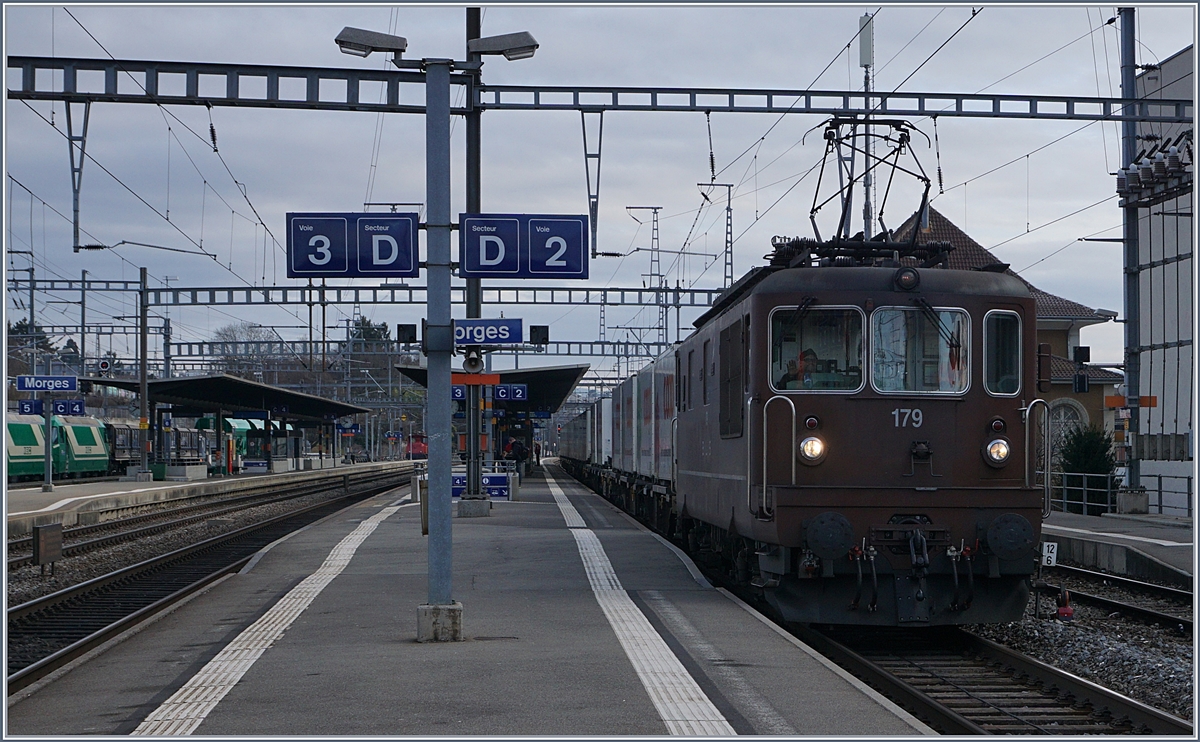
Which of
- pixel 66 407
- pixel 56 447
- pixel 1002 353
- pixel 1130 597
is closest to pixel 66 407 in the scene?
pixel 66 407

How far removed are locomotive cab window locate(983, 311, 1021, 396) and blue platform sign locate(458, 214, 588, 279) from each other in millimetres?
3584

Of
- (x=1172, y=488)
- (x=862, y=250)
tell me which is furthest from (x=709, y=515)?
(x=1172, y=488)

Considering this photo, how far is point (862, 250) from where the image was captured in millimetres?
11914

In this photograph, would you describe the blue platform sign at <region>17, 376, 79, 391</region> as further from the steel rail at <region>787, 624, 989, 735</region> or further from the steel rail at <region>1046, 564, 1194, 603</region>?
the steel rail at <region>787, 624, 989, 735</region>

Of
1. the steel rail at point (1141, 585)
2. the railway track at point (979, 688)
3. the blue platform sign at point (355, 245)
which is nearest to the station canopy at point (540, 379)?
the steel rail at point (1141, 585)

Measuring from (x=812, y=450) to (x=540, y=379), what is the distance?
3075 cm

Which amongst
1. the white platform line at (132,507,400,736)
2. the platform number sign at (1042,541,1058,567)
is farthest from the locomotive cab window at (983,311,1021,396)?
the white platform line at (132,507,400,736)

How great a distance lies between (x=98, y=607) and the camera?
14.3 metres

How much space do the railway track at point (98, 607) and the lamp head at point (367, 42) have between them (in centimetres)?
551

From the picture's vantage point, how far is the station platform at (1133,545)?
16.0m

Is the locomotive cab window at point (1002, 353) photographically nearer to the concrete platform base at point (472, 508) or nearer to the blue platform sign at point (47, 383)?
the concrete platform base at point (472, 508)

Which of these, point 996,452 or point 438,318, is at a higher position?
point 438,318

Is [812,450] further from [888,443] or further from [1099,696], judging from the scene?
[1099,696]

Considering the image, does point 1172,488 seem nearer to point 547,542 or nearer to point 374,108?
point 547,542
